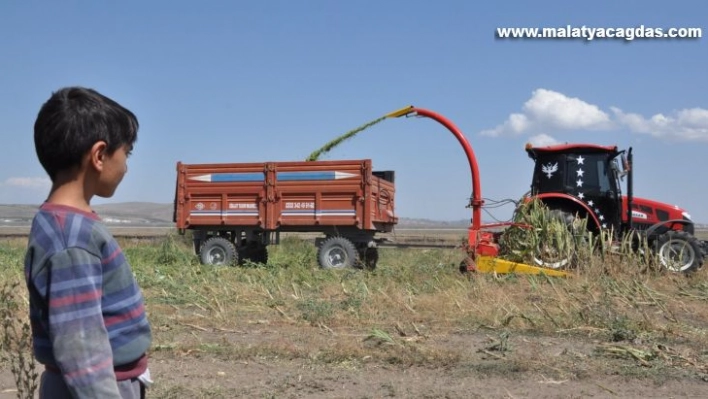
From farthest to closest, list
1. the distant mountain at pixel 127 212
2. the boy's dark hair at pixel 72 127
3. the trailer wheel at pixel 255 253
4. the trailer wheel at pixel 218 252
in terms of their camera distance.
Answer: the distant mountain at pixel 127 212 < the trailer wheel at pixel 255 253 < the trailer wheel at pixel 218 252 < the boy's dark hair at pixel 72 127

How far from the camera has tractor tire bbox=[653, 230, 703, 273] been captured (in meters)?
10.7

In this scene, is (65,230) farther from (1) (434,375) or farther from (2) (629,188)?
(2) (629,188)

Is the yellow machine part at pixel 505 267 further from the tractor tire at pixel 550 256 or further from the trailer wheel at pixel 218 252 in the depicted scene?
the trailer wheel at pixel 218 252

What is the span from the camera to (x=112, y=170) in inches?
78.6

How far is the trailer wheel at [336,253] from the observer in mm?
14031

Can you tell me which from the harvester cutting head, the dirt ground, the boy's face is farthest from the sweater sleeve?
the harvester cutting head

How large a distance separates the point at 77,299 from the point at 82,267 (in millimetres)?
80

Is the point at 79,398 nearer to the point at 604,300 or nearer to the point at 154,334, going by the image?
the point at 154,334

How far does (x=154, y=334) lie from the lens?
6531mm

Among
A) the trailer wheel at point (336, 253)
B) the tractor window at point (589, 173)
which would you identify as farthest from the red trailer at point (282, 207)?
the tractor window at point (589, 173)

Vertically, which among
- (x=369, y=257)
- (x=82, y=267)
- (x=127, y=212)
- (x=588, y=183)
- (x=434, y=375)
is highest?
(x=127, y=212)

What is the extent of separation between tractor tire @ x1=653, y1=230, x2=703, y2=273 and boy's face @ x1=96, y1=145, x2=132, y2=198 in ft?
33.1

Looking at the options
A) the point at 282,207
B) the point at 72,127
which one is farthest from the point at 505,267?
the point at 72,127

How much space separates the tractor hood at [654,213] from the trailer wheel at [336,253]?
17.0 feet
